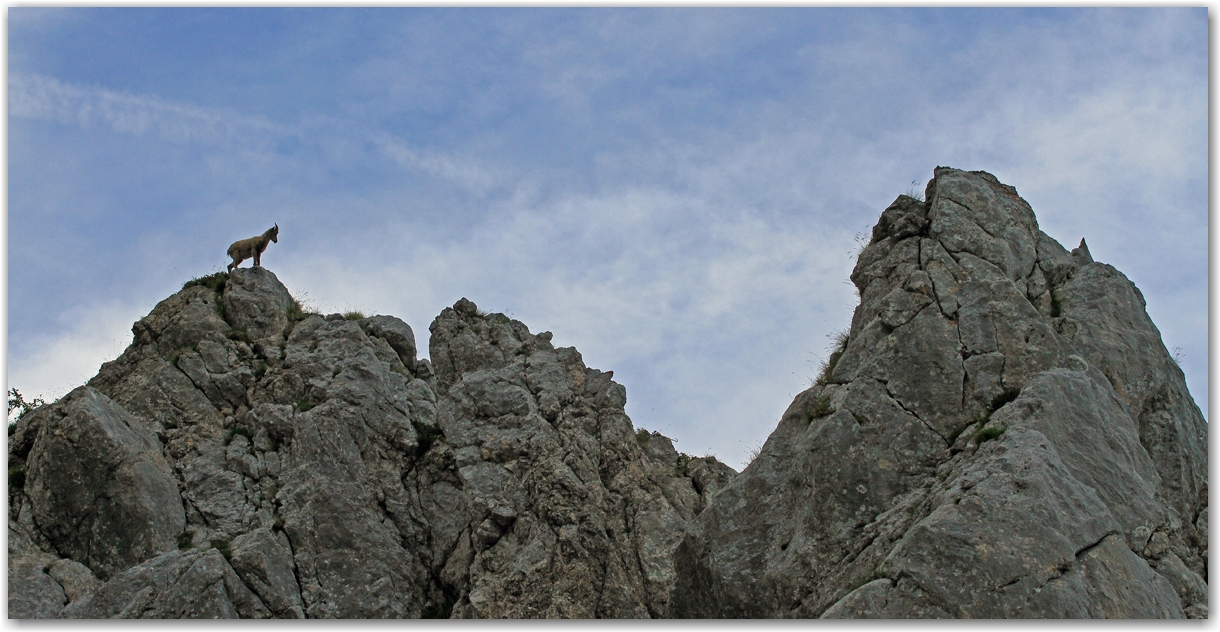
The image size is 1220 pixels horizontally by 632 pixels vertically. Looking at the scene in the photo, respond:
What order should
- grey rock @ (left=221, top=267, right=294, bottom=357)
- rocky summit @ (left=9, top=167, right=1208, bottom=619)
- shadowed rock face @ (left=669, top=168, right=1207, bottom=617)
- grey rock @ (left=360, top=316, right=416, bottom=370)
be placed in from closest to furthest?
shadowed rock face @ (left=669, top=168, right=1207, bottom=617) < rocky summit @ (left=9, top=167, right=1208, bottom=619) < grey rock @ (left=221, top=267, right=294, bottom=357) < grey rock @ (left=360, top=316, right=416, bottom=370)

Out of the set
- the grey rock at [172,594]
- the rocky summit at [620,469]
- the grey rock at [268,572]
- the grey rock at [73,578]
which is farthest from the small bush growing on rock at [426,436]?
the grey rock at [73,578]

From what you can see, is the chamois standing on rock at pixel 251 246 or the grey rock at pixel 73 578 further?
the chamois standing on rock at pixel 251 246

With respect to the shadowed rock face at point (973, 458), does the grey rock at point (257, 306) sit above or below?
above

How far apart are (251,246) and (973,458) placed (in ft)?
93.8

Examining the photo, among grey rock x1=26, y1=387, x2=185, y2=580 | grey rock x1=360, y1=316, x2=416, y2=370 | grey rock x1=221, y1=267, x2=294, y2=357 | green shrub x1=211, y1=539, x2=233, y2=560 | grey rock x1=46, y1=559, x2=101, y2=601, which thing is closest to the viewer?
grey rock x1=46, y1=559, x2=101, y2=601

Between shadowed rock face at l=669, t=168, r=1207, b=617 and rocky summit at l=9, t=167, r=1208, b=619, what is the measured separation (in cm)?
6

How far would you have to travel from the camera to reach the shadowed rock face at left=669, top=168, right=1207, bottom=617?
14.9 m

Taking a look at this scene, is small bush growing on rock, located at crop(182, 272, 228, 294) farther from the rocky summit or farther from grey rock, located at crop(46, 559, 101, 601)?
grey rock, located at crop(46, 559, 101, 601)

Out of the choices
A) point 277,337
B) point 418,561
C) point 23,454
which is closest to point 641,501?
point 418,561

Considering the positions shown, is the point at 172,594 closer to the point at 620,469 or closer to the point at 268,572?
the point at 268,572

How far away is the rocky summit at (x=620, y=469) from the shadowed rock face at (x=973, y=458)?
0.20 ft

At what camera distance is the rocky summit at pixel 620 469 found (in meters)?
16.2

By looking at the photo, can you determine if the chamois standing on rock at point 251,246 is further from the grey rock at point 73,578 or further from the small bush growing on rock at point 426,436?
the grey rock at point 73,578

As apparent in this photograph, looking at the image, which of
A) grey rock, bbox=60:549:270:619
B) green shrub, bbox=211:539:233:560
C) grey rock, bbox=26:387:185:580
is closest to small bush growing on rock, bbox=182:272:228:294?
grey rock, bbox=26:387:185:580
